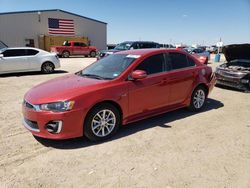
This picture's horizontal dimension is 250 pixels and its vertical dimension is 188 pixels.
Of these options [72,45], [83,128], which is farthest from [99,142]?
[72,45]

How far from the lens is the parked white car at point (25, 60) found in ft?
38.5

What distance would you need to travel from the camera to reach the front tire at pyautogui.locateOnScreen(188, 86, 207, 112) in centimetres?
588

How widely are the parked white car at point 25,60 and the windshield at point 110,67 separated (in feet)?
26.3

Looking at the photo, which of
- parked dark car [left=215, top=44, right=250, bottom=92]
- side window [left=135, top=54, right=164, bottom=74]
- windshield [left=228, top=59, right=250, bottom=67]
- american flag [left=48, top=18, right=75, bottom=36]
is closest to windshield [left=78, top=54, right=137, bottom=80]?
side window [left=135, top=54, right=164, bottom=74]

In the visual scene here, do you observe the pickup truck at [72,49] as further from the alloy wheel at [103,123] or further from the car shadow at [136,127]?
the alloy wheel at [103,123]

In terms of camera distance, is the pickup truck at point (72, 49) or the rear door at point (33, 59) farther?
the pickup truck at point (72, 49)

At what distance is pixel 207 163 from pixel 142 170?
0.96m

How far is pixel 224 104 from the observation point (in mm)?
6926

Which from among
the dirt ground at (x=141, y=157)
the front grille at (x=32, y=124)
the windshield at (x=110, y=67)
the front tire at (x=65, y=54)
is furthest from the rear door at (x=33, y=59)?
the front tire at (x=65, y=54)

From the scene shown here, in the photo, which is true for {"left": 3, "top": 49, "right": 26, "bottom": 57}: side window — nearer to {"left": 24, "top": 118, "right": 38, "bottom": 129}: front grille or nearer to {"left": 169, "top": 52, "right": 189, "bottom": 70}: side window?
{"left": 24, "top": 118, "right": 38, "bottom": 129}: front grille

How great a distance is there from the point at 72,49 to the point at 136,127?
998 inches

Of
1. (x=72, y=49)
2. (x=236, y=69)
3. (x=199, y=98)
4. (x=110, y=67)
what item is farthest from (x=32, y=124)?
(x=72, y=49)

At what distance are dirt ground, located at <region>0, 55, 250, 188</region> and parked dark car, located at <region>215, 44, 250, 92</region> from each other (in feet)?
12.3

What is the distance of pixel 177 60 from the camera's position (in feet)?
18.2
